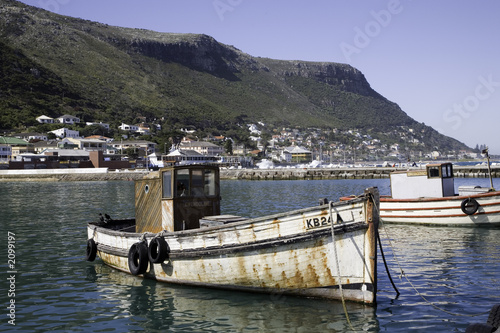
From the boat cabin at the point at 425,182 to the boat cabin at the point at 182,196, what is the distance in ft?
53.6

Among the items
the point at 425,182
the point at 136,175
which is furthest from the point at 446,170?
the point at 136,175

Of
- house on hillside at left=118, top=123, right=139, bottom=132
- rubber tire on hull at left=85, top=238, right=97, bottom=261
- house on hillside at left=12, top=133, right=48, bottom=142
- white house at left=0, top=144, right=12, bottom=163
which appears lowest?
rubber tire on hull at left=85, top=238, right=97, bottom=261

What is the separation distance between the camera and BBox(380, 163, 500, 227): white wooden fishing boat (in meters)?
25.1

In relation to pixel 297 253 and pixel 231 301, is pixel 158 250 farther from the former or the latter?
pixel 297 253

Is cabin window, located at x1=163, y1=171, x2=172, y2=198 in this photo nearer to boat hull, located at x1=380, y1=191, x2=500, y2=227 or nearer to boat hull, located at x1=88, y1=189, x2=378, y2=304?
boat hull, located at x1=88, y1=189, x2=378, y2=304

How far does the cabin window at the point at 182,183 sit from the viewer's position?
1520 centimetres

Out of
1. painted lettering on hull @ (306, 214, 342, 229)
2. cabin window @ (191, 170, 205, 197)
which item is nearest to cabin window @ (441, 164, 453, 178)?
cabin window @ (191, 170, 205, 197)

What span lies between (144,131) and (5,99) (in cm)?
4645

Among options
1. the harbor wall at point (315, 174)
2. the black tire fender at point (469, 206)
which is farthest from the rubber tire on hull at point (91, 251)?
the harbor wall at point (315, 174)

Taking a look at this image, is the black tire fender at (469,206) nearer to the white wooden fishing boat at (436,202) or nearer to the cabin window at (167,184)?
the white wooden fishing boat at (436,202)

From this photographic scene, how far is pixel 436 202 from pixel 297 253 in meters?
17.8

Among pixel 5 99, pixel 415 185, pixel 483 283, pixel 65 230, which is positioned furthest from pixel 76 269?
pixel 5 99

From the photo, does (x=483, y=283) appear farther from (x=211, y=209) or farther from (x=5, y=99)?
(x=5, y=99)

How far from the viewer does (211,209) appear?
51.7ft
